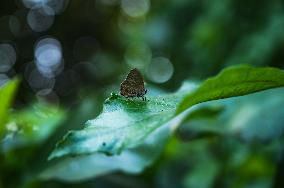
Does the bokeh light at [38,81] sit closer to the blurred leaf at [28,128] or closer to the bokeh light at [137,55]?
the bokeh light at [137,55]

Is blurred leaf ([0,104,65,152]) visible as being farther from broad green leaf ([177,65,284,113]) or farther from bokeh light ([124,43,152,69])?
bokeh light ([124,43,152,69])

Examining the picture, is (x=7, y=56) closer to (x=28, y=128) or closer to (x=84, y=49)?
A: (x=84, y=49)

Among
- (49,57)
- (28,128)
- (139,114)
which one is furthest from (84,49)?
(139,114)

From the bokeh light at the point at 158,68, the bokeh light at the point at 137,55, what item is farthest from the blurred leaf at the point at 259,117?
the bokeh light at the point at 137,55

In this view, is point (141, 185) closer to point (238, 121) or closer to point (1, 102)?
point (238, 121)

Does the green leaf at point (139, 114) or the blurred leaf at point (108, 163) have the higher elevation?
the blurred leaf at point (108, 163)
